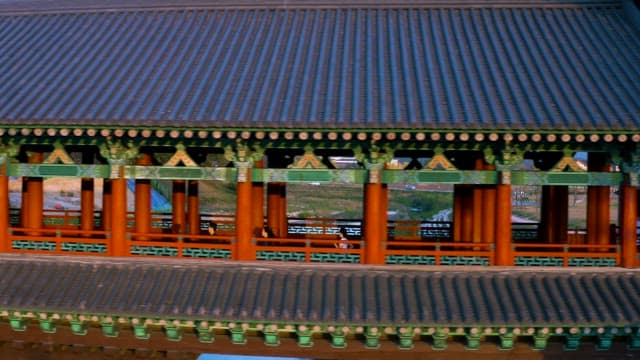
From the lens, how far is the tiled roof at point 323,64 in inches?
371

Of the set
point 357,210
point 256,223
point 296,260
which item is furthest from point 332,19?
point 357,210

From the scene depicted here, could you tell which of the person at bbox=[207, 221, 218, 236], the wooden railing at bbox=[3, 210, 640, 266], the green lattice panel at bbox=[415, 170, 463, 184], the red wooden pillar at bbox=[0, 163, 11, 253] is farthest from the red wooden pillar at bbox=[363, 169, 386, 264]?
the red wooden pillar at bbox=[0, 163, 11, 253]

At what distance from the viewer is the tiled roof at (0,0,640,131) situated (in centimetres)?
943

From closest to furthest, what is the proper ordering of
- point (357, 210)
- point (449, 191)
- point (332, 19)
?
point (332, 19) < point (357, 210) < point (449, 191)

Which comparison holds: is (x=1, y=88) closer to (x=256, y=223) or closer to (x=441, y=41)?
(x=256, y=223)

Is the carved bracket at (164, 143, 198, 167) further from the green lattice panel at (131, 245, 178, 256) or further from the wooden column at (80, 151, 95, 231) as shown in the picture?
the wooden column at (80, 151, 95, 231)

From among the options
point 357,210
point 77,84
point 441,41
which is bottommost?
point 357,210

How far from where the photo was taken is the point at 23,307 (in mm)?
9453

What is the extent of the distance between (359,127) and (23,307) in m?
5.54

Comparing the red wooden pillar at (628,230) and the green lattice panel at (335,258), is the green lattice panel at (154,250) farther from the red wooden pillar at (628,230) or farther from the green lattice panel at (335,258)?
the red wooden pillar at (628,230)

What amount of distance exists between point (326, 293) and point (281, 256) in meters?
1.29

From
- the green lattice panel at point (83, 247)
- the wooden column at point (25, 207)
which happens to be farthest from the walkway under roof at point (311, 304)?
the wooden column at point (25, 207)

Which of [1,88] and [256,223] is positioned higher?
[1,88]

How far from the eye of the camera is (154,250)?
10633 mm
